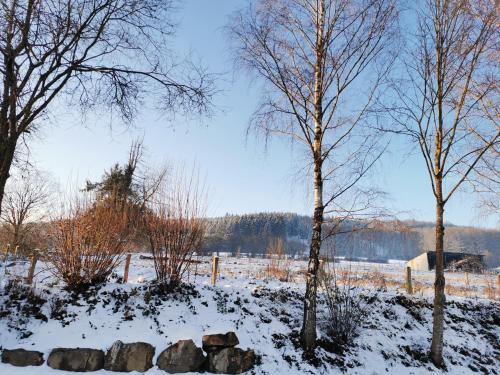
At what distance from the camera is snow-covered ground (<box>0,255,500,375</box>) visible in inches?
238

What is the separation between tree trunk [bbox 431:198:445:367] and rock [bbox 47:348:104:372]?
6474 millimetres

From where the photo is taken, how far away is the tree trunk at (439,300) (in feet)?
24.2

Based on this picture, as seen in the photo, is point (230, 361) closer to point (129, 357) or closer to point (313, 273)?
point (129, 357)

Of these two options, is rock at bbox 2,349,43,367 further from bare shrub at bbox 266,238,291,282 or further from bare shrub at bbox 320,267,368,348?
bare shrub at bbox 266,238,291,282

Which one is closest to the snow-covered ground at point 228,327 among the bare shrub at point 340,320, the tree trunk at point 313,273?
the bare shrub at point 340,320

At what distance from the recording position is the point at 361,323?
27.2 feet

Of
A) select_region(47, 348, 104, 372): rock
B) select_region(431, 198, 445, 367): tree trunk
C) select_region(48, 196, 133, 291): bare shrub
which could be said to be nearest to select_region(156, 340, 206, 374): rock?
select_region(47, 348, 104, 372): rock

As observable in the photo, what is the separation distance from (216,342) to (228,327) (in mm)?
731

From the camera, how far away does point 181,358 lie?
19.4ft

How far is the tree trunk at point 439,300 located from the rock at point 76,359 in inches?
255

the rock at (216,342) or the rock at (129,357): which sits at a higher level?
the rock at (216,342)

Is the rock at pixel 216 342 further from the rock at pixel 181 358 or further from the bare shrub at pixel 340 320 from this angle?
the bare shrub at pixel 340 320

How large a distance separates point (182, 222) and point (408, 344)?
5806 mm

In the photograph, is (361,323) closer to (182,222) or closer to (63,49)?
(182,222)
